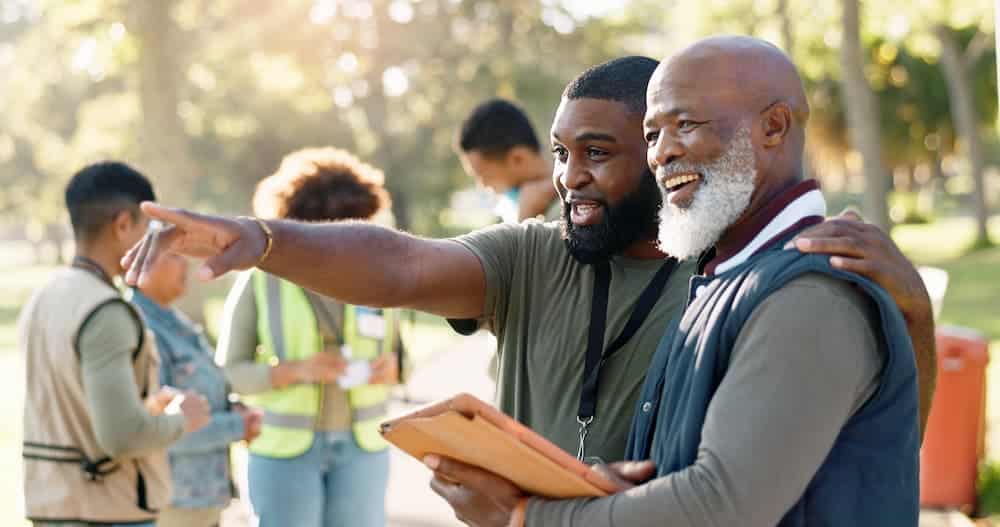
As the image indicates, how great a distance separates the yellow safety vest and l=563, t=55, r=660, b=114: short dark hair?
2.47 metres

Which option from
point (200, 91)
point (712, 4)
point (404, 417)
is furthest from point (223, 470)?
point (200, 91)

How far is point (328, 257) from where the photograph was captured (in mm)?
2809

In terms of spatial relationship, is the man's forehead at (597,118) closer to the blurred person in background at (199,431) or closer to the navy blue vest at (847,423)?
the navy blue vest at (847,423)

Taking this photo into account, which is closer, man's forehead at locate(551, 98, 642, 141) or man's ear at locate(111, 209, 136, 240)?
man's forehead at locate(551, 98, 642, 141)

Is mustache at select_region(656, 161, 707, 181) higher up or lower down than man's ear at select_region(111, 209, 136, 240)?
higher up

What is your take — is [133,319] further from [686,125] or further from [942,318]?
[942,318]

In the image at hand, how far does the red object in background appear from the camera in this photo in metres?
8.02

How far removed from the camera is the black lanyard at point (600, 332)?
296 centimetres

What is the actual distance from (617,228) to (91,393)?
81.0 inches

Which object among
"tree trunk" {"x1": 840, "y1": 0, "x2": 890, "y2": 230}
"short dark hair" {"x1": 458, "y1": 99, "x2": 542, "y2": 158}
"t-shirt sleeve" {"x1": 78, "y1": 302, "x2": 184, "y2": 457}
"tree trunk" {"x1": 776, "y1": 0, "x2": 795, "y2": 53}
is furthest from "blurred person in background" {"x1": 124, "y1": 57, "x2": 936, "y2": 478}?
"tree trunk" {"x1": 776, "y1": 0, "x2": 795, "y2": 53}

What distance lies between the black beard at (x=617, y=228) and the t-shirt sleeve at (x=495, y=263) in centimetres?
15

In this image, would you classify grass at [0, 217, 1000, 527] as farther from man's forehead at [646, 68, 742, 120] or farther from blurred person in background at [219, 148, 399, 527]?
man's forehead at [646, 68, 742, 120]

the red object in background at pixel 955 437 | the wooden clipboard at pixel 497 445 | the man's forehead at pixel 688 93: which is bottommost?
the red object in background at pixel 955 437

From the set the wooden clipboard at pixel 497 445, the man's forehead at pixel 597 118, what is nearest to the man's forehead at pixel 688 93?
the man's forehead at pixel 597 118
